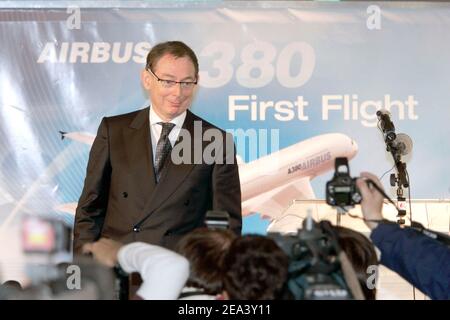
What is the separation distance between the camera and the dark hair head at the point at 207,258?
2.47 m

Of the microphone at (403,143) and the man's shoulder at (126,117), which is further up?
the man's shoulder at (126,117)

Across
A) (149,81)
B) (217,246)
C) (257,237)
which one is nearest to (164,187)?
(149,81)

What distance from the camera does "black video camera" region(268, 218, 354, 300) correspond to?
2230mm

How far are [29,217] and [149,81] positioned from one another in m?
1.02

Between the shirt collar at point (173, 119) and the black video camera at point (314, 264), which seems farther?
the shirt collar at point (173, 119)

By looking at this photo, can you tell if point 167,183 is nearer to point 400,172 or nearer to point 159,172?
point 159,172

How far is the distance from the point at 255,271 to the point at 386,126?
2.10 m

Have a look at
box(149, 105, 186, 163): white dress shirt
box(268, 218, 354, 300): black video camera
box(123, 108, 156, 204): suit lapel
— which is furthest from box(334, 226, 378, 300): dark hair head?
box(149, 105, 186, 163): white dress shirt

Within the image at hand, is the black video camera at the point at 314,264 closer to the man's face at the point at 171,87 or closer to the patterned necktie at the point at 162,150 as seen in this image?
the patterned necktie at the point at 162,150

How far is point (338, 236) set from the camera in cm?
264

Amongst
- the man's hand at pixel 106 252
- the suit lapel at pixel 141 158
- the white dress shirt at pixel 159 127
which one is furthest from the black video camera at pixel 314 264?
the white dress shirt at pixel 159 127

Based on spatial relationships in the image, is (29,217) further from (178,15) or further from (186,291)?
(186,291)

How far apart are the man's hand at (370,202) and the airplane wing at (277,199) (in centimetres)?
153

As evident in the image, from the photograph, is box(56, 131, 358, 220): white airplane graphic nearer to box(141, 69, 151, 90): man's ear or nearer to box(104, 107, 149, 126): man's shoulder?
box(104, 107, 149, 126): man's shoulder
